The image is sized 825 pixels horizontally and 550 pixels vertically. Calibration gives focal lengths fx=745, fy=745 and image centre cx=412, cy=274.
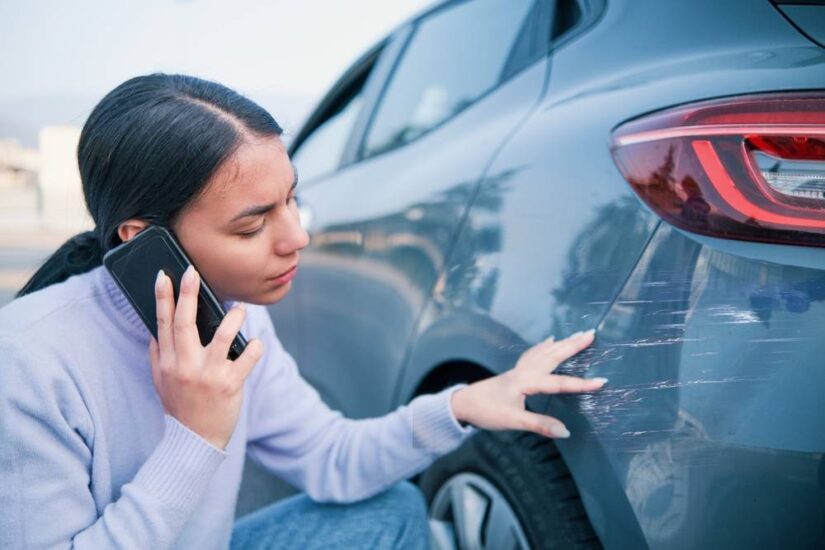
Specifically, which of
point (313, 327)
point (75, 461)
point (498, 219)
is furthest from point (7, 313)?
point (313, 327)

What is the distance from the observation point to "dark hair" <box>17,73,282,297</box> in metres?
1.14

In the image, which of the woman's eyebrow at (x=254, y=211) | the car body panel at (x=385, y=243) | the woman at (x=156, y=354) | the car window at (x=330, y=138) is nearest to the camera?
the woman at (x=156, y=354)

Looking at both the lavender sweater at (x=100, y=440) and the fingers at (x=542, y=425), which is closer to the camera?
the lavender sweater at (x=100, y=440)

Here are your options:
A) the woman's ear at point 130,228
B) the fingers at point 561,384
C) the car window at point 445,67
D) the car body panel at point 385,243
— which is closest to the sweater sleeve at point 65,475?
the woman's ear at point 130,228

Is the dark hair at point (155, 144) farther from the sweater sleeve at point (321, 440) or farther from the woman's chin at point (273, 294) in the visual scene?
the sweater sleeve at point (321, 440)

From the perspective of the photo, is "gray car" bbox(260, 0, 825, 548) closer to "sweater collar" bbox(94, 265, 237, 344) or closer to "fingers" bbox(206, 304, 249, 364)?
"fingers" bbox(206, 304, 249, 364)

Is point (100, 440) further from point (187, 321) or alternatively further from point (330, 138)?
point (330, 138)

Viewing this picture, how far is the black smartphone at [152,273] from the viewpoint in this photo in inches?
44.4

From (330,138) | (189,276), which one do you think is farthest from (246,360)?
(330,138)

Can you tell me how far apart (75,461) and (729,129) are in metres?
1.03

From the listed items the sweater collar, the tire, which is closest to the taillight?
the tire

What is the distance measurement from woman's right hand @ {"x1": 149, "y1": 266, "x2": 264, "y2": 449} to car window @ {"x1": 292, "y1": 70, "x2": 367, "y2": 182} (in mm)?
1648

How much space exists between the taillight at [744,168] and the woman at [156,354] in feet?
0.86

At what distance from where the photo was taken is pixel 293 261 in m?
1.25
